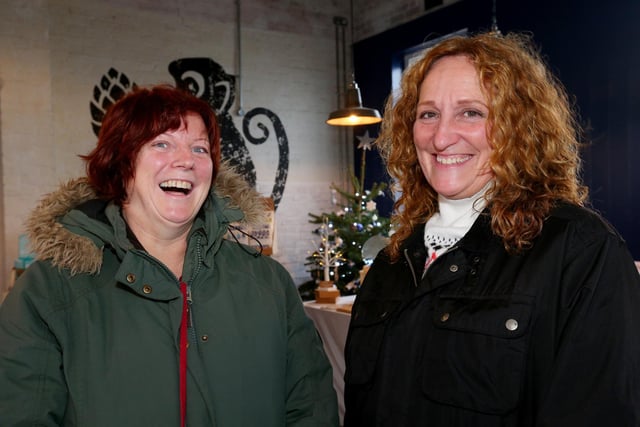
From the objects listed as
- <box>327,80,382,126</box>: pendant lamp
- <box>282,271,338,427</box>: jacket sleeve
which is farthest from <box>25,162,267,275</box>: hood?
<box>327,80,382,126</box>: pendant lamp

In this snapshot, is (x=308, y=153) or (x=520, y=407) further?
(x=308, y=153)

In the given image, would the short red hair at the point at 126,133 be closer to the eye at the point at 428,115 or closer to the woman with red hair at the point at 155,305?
the woman with red hair at the point at 155,305

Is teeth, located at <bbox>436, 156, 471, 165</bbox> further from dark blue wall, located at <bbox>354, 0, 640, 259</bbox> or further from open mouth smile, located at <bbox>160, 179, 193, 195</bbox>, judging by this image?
dark blue wall, located at <bbox>354, 0, 640, 259</bbox>

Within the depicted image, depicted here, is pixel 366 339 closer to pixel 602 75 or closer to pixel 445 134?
pixel 445 134

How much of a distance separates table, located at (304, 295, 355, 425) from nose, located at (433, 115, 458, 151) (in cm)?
252

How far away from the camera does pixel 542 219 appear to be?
1.38 m

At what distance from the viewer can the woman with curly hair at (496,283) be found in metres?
1.21

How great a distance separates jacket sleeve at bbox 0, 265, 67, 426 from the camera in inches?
55.7

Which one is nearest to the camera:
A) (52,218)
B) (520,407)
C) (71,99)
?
(520,407)

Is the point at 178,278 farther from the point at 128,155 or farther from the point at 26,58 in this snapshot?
the point at 26,58

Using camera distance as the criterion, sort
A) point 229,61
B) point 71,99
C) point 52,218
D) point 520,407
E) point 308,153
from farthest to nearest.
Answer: point 308,153
point 229,61
point 71,99
point 52,218
point 520,407

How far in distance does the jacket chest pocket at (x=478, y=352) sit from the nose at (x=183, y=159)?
2.80ft

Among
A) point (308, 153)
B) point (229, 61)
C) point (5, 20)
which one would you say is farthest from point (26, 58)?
point (308, 153)

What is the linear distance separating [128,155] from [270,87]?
20.0 feet
